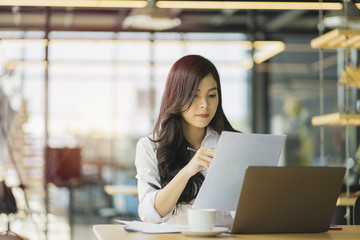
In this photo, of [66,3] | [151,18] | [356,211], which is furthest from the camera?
[66,3]

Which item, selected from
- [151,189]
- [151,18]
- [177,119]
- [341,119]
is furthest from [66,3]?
[151,189]

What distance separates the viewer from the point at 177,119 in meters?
2.59

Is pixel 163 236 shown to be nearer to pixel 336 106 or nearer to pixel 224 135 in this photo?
pixel 224 135

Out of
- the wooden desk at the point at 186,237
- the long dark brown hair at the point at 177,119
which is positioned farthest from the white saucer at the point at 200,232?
the long dark brown hair at the point at 177,119

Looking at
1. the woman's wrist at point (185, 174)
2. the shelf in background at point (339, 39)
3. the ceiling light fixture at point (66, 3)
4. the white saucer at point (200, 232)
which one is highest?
the ceiling light fixture at point (66, 3)

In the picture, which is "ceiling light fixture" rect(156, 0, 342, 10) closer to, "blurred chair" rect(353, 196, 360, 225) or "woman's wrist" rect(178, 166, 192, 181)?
"blurred chair" rect(353, 196, 360, 225)

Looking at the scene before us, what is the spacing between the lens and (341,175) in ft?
6.17

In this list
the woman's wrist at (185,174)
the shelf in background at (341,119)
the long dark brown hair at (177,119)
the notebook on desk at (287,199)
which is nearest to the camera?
the notebook on desk at (287,199)

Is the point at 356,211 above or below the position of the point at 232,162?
below

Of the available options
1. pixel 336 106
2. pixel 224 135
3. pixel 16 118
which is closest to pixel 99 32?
pixel 16 118

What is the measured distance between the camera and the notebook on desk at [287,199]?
178 cm

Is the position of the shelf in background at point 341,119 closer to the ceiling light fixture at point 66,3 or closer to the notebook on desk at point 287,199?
the notebook on desk at point 287,199

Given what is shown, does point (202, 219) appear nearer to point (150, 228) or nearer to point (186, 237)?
point (186, 237)

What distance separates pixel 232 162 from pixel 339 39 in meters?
2.82
